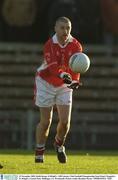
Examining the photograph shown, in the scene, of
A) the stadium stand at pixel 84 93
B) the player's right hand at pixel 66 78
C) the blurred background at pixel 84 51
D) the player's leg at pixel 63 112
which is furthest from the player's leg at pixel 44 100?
the stadium stand at pixel 84 93

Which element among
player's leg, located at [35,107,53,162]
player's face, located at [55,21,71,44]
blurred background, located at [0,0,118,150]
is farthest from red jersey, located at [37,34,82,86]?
blurred background, located at [0,0,118,150]

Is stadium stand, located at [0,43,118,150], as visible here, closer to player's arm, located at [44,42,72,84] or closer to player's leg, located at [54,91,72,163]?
player's leg, located at [54,91,72,163]

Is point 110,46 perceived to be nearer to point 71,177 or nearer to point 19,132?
point 19,132

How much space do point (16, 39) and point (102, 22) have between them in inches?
101

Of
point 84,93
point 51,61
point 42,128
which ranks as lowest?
point 84,93

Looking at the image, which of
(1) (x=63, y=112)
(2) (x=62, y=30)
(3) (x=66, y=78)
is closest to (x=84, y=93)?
(1) (x=63, y=112)

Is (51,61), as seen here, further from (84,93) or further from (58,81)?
(84,93)

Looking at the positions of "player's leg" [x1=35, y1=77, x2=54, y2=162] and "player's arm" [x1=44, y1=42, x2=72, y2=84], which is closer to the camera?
"player's arm" [x1=44, y1=42, x2=72, y2=84]

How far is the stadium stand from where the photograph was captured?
96.2 ft

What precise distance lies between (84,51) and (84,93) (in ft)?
5.26

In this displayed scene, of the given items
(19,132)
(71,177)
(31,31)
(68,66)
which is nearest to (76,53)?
(68,66)

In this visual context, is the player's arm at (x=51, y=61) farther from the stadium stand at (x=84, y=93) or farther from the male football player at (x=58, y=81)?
the stadium stand at (x=84, y=93)

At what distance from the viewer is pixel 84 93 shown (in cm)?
3178

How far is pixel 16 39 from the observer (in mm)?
31016
